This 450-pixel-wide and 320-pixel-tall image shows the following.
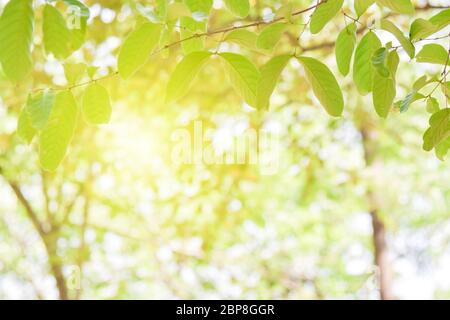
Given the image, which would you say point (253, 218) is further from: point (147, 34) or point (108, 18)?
point (147, 34)

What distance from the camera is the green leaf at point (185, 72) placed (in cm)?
69

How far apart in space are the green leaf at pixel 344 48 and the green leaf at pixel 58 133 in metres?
0.39

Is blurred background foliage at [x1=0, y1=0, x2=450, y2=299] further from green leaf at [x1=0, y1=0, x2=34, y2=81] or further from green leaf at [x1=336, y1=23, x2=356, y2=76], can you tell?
green leaf at [x1=0, y1=0, x2=34, y2=81]

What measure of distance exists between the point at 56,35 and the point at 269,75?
280 millimetres

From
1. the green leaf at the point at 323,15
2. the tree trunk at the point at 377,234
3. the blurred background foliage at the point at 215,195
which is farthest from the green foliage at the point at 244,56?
the tree trunk at the point at 377,234

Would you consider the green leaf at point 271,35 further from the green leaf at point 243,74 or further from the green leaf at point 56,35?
the green leaf at point 56,35

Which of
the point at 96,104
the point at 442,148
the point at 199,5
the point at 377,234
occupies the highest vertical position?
the point at 199,5

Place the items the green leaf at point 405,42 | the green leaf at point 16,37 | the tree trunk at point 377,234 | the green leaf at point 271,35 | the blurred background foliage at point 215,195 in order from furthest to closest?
the tree trunk at point 377,234 < the blurred background foliage at point 215,195 < the green leaf at point 271,35 < the green leaf at point 405,42 < the green leaf at point 16,37

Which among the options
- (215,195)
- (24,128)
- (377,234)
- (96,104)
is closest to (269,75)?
(96,104)

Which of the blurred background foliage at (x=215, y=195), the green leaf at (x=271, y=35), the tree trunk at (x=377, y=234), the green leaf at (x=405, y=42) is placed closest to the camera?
the green leaf at (x=405, y=42)

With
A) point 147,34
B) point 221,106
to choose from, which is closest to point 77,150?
point 221,106

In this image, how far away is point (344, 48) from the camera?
759 millimetres

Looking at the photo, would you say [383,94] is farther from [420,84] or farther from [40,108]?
[40,108]

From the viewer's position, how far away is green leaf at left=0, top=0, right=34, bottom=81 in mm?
503
